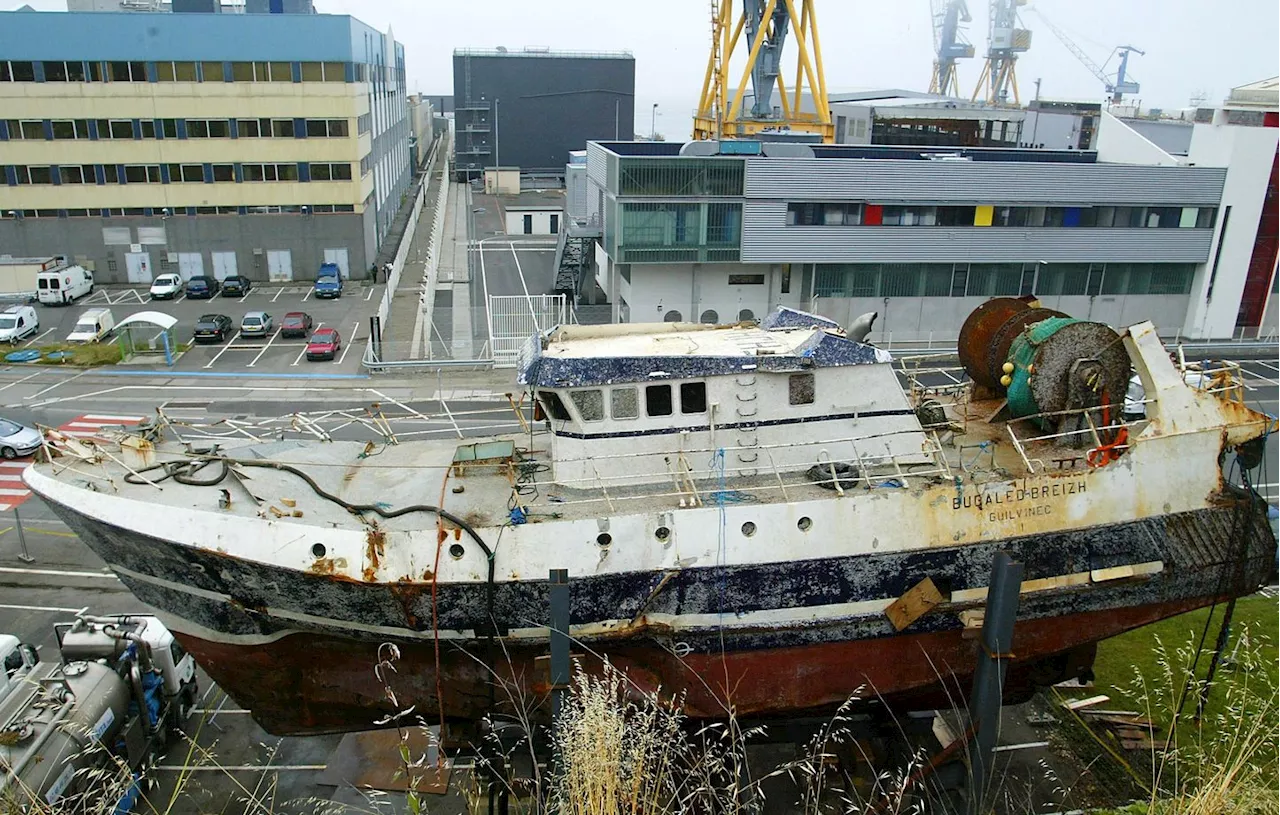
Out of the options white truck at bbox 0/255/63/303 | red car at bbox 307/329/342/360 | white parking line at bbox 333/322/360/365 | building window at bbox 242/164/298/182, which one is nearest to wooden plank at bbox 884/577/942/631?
white parking line at bbox 333/322/360/365

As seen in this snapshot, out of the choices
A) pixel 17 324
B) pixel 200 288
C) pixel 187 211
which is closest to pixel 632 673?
pixel 17 324

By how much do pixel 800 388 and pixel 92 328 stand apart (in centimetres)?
3092

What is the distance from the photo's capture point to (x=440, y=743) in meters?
12.0

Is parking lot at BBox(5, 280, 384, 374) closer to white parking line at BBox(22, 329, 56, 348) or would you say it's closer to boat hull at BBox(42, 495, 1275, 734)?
white parking line at BBox(22, 329, 56, 348)

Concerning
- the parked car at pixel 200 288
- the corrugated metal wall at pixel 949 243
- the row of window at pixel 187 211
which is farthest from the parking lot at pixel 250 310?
the corrugated metal wall at pixel 949 243

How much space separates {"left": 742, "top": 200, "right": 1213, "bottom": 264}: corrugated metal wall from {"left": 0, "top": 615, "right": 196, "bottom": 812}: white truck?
2425 cm

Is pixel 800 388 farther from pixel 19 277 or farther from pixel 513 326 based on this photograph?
pixel 19 277

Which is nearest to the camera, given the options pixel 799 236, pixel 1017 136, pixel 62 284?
pixel 799 236

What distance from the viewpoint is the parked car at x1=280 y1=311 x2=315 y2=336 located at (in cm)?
3478

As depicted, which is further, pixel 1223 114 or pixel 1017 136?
pixel 1017 136

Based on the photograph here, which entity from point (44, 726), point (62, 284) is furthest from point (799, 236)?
point (62, 284)

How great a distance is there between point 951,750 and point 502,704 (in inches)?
229

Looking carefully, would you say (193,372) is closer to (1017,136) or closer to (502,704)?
(502,704)

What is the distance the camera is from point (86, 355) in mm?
31688
